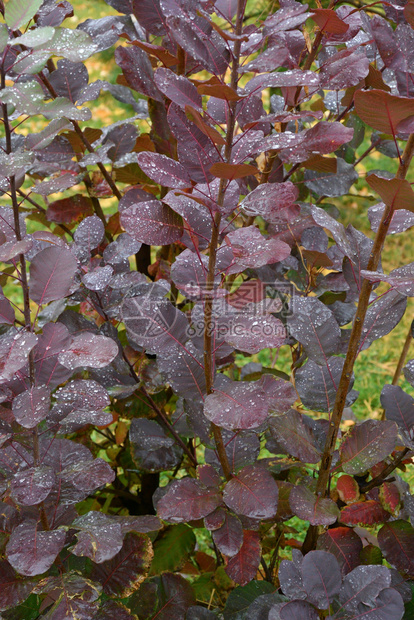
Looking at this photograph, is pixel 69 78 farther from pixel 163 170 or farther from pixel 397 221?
pixel 397 221

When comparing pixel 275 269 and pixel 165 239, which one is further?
pixel 275 269

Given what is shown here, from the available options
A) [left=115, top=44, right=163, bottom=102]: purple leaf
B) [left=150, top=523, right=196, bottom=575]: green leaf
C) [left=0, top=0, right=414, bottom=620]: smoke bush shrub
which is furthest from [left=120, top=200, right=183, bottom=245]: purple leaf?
[left=150, top=523, right=196, bottom=575]: green leaf

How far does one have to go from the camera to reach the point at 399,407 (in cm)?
104

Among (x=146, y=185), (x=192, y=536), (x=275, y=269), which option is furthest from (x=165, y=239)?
(x=192, y=536)

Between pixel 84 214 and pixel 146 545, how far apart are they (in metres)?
0.72

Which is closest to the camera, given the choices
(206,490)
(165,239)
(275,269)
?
(165,239)

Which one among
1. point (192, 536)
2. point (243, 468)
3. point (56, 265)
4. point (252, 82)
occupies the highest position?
point (252, 82)

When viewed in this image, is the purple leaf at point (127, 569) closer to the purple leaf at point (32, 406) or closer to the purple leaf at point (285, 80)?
the purple leaf at point (32, 406)

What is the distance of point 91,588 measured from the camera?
823mm

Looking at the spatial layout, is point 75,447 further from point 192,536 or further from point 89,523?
point 192,536

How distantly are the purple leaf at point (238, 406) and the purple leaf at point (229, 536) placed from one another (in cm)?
24

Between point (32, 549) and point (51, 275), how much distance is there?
371mm

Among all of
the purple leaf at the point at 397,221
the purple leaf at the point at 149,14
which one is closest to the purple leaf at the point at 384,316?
the purple leaf at the point at 397,221

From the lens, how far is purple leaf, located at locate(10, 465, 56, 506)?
0.75 metres
